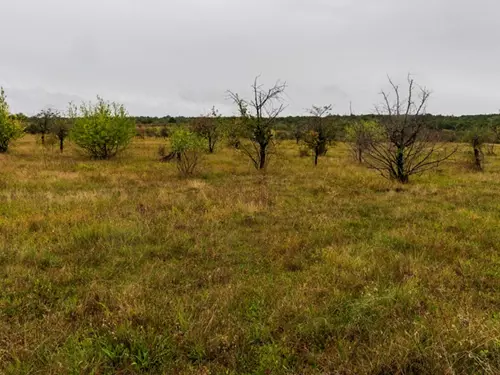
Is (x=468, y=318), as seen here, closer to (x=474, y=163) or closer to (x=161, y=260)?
(x=161, y=260)

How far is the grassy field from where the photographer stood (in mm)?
3182

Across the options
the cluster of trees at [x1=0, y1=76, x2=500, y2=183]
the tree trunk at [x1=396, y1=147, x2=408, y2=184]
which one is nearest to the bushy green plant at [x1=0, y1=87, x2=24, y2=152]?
the cluster of trees at [x1=0, y1=76, x2=500, y2=183]

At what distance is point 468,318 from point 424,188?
436 inches

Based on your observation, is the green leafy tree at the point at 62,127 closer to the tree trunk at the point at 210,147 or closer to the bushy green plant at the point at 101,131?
the bushy green plant at the point at 101,131

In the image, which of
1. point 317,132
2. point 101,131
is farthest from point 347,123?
point 101,131

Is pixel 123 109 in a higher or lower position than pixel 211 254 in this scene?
higher

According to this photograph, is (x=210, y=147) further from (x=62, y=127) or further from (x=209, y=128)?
(x=62, y=127)

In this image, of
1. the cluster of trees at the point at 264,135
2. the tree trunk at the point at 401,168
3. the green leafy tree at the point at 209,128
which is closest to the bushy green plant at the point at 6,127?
the cluster of trees at the point at 264,135

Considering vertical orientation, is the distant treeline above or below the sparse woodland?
above

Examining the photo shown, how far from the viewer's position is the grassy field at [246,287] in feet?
10.4

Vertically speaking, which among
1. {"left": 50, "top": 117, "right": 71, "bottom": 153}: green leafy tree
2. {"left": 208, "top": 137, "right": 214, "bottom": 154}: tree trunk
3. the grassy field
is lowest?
the grassy field

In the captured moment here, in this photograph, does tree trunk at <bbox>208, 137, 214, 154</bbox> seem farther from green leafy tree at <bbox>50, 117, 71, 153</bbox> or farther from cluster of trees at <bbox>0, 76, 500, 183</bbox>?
green leafy tree at <bbox>50, 117, 71, 153</bbox>

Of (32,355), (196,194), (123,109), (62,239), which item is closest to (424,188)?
(196,194)

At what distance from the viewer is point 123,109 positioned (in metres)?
26.8
